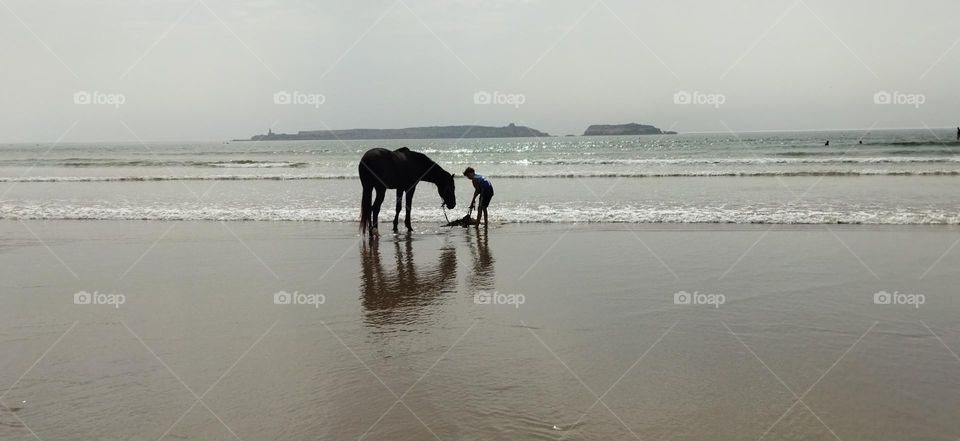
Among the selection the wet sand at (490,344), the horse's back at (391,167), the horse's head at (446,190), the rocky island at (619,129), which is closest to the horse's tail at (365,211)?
the horse's back at (391,167)

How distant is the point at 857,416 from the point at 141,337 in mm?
5637

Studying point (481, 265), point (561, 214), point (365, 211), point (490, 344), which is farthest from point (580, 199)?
point (490, 344)

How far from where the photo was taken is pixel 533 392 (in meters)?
4.21

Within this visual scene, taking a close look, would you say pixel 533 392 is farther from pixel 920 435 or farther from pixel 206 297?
pixel 206 297

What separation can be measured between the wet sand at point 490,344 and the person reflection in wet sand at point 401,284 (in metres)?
0.05

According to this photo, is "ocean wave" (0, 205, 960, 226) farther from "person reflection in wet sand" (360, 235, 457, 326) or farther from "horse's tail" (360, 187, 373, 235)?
"person reflection in wet sand" (360, 235, 457, 326)

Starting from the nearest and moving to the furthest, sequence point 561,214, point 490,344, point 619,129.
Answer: point 490,344 → point 561,214 → point 619,129

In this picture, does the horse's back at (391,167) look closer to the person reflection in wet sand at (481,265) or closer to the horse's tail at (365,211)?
the horse's tail at (365,211)

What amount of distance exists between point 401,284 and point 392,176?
5.02m

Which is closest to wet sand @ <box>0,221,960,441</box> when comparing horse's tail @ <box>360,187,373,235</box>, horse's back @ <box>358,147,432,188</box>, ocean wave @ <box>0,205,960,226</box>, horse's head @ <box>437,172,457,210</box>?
horse's tail @ <box>360,187,373,235</box>

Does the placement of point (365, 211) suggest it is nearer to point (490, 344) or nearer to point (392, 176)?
point (392, 176)

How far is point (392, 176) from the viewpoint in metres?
12.5

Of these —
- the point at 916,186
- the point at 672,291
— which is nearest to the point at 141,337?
the point at 672,291

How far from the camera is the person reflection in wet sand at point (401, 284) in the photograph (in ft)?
21.2
